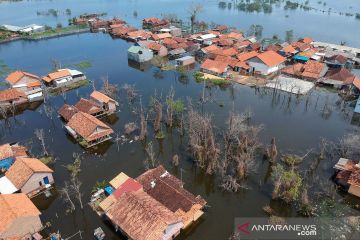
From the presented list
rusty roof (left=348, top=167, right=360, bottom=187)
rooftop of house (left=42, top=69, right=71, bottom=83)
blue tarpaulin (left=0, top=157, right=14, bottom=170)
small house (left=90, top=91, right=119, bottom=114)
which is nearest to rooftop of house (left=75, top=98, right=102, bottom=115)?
small house (left=90, top=91, right=119, bottom=114)

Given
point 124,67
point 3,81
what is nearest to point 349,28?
point 124,67

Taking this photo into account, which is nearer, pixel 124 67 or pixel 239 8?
pixel 124 67

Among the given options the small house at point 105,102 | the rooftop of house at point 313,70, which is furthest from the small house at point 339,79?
the small house at point 105,102

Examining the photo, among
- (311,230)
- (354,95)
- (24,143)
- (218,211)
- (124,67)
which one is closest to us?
(311,230)

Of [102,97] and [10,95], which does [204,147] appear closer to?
[102,97]

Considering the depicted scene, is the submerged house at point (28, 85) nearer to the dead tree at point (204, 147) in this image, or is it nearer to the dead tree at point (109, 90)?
the dead tree at point (109, 90)

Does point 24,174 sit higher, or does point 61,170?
point 24,174

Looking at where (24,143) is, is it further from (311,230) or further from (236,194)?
(311,230)
